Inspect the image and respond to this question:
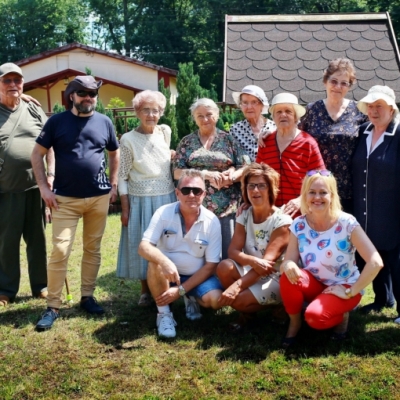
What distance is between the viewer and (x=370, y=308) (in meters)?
4.92

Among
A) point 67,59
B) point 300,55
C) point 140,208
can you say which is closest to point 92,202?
point 140,208

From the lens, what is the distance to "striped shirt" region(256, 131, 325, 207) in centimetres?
446

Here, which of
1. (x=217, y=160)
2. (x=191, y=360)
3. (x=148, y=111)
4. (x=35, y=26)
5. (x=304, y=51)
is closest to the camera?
(x=191, y=360)

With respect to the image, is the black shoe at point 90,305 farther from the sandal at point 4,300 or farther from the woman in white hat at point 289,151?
the woman in white hat at point 289,151

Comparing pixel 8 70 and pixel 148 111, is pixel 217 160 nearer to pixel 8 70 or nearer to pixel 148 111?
pixel 148 111

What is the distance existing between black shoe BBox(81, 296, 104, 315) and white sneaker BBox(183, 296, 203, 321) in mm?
816

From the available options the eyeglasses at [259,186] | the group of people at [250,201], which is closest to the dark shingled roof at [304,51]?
the group of people at [250,201]

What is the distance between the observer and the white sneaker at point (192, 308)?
15.9 feet

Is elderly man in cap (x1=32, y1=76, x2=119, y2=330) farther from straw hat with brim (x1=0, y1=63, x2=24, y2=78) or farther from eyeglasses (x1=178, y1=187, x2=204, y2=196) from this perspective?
eyeglasses (x1=178, y1=187, x2=204, y2=196)

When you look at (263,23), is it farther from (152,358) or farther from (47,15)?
(47,15)

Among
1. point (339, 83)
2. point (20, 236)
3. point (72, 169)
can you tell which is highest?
point (339, 83)

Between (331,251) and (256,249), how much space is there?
674 mm

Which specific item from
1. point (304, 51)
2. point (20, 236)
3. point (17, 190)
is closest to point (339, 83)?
point (304, 51)

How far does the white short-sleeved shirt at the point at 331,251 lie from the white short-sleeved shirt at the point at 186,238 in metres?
0.78
